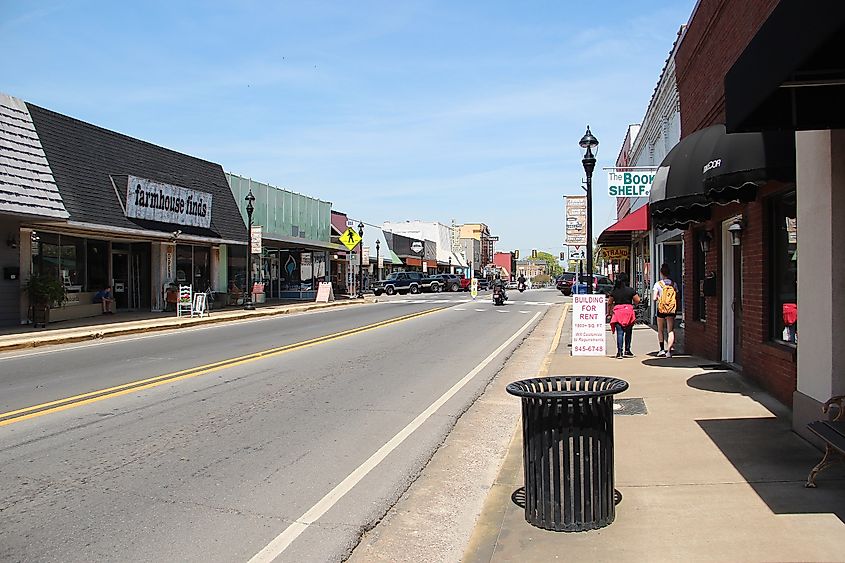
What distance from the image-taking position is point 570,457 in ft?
16.2

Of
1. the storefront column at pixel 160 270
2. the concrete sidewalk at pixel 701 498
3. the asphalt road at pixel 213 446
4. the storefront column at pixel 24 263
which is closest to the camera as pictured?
the concrete sidewalk at pixel 701 498

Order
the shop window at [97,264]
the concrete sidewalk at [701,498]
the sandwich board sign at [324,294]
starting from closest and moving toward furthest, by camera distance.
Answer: the concrete sidewalk at [701,498], the shop window at [97,264], the sandwich board sign at [324,294]

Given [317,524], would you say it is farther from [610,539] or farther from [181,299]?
[181,299]

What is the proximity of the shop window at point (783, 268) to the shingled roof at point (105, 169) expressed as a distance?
19.5 meters

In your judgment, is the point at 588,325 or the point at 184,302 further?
the point at 184,302

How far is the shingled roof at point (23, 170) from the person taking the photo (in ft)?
64.2

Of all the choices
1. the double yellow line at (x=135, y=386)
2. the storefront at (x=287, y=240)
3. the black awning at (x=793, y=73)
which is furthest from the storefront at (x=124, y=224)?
the black awning at (x=793, y=73)

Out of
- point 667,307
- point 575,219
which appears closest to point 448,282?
point 575,219

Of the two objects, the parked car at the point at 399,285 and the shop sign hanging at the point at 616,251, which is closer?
the shop sign hanging at the point at 616,251

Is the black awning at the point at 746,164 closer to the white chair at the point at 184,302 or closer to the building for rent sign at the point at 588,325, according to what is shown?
the building for rent sign at the point at 588,325

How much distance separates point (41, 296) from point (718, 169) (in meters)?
19.1

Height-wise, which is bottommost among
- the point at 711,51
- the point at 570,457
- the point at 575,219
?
the point at 570,457

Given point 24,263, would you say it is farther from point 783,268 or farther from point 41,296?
point 783,268

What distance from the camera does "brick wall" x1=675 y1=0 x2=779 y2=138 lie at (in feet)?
32.9
